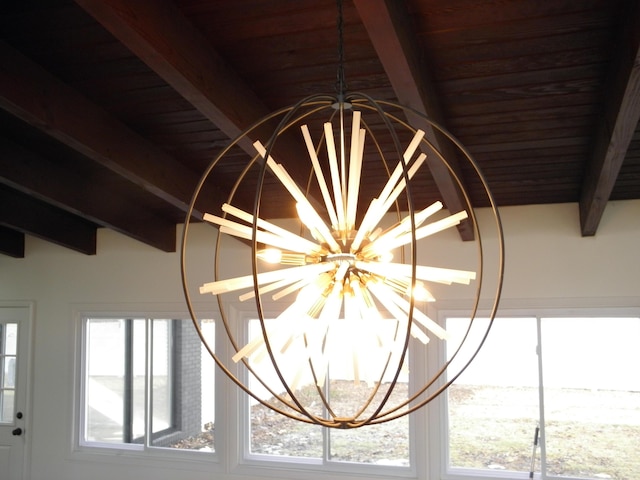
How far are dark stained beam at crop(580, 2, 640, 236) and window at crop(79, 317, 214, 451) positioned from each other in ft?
10.6

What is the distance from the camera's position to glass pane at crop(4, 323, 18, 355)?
5.89m

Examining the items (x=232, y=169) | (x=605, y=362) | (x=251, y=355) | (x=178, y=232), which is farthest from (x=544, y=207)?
(x=251, y=355)

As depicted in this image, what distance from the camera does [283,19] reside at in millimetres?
2586

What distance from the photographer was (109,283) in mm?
5566

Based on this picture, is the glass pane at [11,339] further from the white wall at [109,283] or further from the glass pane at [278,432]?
the glass pane at [278,432]

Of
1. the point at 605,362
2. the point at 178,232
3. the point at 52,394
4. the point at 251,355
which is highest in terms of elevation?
the point at 178,232

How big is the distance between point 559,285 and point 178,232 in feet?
10.2

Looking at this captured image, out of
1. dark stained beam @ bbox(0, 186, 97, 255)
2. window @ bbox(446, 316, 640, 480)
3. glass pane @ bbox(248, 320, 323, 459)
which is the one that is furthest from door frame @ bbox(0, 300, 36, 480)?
window @ bbox(446, 316, 640, 480)

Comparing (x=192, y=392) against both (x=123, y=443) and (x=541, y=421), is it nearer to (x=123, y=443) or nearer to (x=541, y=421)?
(x=123, y=443)

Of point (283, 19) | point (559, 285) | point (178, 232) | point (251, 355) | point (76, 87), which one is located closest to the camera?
point (251, 355)

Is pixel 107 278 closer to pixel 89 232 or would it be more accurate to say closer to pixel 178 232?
pixel 89 232


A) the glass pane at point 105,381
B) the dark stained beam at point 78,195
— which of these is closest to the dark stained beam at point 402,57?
the dark stained beam at point 78,195

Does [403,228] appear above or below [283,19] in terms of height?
below

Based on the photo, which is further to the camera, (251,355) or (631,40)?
(631,40)
